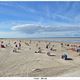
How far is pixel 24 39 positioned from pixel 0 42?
164 mm

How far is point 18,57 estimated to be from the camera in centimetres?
179

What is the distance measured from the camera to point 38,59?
1.79 m

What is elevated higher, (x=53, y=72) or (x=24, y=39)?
(x=24, y=39)

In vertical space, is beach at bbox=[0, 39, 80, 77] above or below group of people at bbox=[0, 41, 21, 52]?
below

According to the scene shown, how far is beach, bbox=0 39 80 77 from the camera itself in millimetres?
1777

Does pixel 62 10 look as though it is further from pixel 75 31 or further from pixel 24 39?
pixel 24 39

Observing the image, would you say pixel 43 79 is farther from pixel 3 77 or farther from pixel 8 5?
pixel 8 5

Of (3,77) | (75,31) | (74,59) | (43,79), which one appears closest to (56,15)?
(75,31)

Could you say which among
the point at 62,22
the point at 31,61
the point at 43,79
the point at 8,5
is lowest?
the point at 43,79

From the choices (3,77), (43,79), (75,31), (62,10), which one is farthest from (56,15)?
(3,77)

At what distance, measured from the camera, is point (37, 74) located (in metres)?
1.79

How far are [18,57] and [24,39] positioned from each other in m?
0.13

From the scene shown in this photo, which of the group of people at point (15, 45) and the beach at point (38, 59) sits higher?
the group of people at point (15, 45)

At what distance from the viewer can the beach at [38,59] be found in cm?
178
